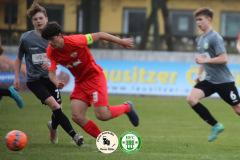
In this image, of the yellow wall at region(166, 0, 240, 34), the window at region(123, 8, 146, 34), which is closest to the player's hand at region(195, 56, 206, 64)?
the yellow wall at region(166, 0, 240, 34)

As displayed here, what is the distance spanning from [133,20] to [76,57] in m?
22.9

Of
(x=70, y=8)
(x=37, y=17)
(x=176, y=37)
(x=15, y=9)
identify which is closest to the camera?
(x=37, y=17)

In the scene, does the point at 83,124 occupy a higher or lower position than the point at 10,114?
higher

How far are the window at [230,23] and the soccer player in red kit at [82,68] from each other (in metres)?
22.9

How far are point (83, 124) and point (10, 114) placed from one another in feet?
20.3

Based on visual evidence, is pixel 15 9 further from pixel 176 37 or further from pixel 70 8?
pixel 176 37

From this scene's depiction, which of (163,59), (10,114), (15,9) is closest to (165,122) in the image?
(10,114)

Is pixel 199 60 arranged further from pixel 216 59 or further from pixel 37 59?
pixel 37 59

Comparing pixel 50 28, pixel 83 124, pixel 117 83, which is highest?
pixel 50 28

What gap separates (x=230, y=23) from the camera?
30.8 m

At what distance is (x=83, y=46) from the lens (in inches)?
321

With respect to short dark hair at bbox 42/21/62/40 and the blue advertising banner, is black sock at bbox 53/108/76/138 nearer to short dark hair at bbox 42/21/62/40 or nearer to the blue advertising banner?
short dark hair at bbox 42/21/62/40

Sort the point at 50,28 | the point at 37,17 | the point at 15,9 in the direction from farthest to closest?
the point at 15,9
the point at 37,17
the point at 50,28

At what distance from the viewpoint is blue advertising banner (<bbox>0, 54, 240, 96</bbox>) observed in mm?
19312
